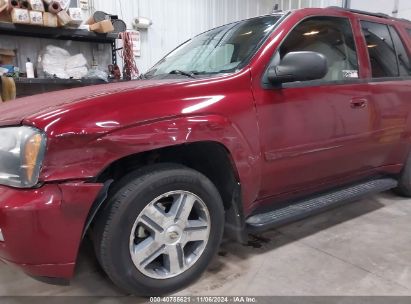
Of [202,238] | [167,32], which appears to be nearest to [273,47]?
[202,238]

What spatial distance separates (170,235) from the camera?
168 cm

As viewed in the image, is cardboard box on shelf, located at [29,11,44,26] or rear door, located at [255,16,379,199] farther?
cardboard box on shelf, located at [29,11,44,26]

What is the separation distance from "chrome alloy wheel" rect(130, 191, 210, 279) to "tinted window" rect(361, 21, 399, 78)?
163 centimetres

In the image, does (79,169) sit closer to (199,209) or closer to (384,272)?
(199,209)

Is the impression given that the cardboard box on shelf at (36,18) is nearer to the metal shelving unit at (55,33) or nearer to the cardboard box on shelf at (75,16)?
the metal shelving unit at (55,33)

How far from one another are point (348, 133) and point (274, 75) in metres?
0.73

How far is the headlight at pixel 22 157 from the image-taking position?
1326mm

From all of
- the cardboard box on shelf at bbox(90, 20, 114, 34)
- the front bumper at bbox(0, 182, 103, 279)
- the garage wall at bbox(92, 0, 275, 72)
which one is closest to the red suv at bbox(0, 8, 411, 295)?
the front bumper at bbox(0, 182, 103, 279)

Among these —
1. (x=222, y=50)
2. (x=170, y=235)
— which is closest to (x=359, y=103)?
(x=222, y=50)

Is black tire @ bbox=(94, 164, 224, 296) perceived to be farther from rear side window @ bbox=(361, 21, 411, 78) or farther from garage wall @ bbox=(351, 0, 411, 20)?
garage wall @ bbox=(351, 0, 411, 20)

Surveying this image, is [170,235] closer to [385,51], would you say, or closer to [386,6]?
[385,51]

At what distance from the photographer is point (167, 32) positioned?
5.32m

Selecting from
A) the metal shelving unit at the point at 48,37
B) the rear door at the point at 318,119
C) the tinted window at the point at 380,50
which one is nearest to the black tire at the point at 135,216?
the rear door at the point at 318,119

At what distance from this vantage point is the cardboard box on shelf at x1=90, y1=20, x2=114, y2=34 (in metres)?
4.31
